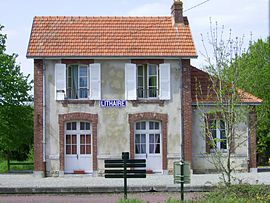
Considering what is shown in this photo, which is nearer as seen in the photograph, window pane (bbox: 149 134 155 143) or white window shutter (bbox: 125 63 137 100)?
white window shutter (bbox: 125 63 137 100)

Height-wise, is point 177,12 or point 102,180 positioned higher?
point 177,12

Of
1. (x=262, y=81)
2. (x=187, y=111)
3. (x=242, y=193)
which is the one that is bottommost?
(x=242, y=193)

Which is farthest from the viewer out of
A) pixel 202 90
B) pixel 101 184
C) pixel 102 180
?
pixel 202 90

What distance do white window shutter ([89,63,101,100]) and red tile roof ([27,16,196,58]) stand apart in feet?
2.03

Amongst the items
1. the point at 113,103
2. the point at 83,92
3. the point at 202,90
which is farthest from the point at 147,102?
the point at 83,92

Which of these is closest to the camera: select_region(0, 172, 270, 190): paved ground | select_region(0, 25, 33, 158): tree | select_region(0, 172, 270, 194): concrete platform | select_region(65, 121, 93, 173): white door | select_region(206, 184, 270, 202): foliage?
select_region(206, 184, 270, 202): foliage

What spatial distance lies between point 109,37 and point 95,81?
2.36 metres

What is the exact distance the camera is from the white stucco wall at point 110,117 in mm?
30000

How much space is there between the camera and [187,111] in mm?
30375

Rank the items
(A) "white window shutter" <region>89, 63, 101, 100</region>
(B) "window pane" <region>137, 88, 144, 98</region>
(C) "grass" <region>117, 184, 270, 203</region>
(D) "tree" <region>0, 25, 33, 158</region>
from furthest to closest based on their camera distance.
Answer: (D) "tree" <region>0, 25, 33, 158</region> → (B) "window pane" <region>137, 88, 144, 98</region> → (A) "white window shutter" <region>89, 63, 101, 100</region> → (C) "grass" <region>117, 184, 270, 203</region>

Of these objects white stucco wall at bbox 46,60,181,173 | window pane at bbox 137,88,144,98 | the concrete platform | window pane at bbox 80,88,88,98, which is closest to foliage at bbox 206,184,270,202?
the concrete platform

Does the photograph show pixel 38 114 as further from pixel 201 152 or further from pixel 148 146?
pixel 201 152

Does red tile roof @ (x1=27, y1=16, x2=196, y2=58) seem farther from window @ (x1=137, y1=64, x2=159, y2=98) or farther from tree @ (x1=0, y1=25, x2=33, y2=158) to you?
tree @ (x1=0, y1=25, x2=33, y2=158)

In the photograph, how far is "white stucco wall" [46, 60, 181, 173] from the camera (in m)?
30.0
